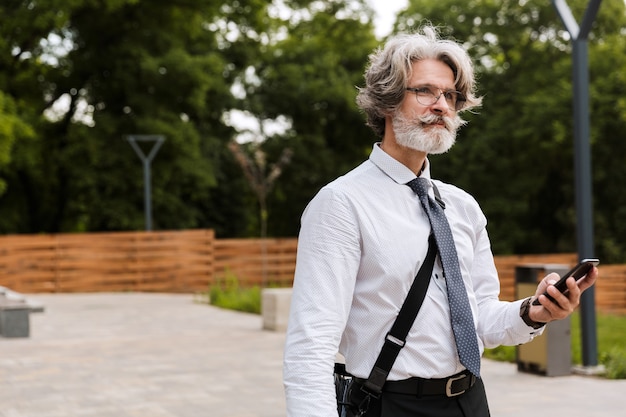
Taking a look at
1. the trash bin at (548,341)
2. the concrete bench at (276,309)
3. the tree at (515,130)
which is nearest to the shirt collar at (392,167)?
the trash bin at (548,341)

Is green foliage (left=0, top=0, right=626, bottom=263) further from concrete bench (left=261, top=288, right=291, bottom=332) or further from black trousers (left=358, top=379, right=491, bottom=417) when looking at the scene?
black trousers (left=358, top=379, right=491, bottom=417)

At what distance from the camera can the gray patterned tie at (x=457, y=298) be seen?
8.27ft

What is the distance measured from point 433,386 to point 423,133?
2.10ft

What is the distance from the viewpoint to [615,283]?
2481cm

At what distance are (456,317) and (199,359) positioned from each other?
326 inches

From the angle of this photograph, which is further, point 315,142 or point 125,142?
point 315,142

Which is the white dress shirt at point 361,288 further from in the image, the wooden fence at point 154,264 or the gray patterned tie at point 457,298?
the wooden fence at point 154,264

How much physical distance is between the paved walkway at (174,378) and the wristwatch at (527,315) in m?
4.69

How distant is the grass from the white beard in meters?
6.55

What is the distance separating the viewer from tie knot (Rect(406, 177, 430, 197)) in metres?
2.61

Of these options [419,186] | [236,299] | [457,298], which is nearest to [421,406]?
[457,298]

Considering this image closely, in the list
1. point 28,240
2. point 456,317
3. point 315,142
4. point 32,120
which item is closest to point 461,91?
point 456,317

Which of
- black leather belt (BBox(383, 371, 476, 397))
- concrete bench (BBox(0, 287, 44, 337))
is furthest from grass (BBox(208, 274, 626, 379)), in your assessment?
black leather belt (BBox(383, 371, 476, 397))

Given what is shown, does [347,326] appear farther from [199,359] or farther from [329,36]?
[329,36]
